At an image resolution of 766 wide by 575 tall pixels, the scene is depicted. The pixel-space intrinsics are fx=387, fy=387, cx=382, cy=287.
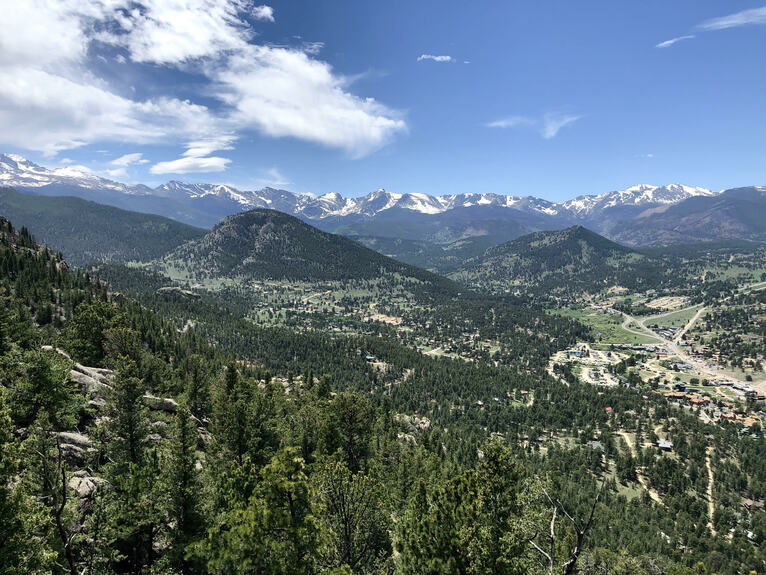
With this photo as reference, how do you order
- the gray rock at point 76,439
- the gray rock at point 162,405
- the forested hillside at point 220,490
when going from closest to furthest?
the forested hillside at point 220,490
the gray rock at point 76,439
the gray rock at point 162,405

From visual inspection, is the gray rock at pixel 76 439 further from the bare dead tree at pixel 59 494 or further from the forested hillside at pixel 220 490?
the bare dead tree at pixel 59 494

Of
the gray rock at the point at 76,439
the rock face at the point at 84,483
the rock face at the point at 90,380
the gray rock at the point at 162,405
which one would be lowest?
the gray rock at the point at 162,405

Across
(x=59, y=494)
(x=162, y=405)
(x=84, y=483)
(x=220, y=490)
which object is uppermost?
(x=59, y=494)

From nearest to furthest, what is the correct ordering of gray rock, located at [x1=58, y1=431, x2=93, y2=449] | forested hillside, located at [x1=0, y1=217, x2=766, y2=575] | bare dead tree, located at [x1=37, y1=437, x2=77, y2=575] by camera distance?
bare dead tree, located at [x1=37, y1=437, x2=77, y2=575] → forested hillside, located at [x1=0, y1=217, x2=766, y2=575] → gray rock, located at [x1=58, y1=431, x2=93, y2=449]

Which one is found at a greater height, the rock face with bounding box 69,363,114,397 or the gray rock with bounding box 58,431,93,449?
the rock face with bounding box 69,363,114,397

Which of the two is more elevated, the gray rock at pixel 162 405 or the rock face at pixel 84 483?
the rock face at pixel 84 483

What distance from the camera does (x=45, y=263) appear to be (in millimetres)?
145625

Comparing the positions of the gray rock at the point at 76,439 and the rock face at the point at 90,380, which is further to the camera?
the rock face at the point at 90,380

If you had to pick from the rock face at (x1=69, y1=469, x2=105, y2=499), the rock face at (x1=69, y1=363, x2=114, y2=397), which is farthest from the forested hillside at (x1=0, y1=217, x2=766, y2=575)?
the rock face at (x1=69, y1=363, x2=114, y2=397)

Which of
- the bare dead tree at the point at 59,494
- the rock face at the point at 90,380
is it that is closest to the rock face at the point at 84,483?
the bare dead tree at the point at 59,494

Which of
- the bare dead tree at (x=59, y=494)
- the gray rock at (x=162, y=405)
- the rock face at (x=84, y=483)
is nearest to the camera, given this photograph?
the bare dead tree at (x=59, y=494)

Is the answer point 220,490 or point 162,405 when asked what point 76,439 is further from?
point 162,405

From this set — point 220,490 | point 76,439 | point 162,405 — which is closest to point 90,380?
point 162,405

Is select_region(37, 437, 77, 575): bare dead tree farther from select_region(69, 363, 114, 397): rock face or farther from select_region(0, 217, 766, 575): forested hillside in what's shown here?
select_region(69, 363, 114, 397): rock face
